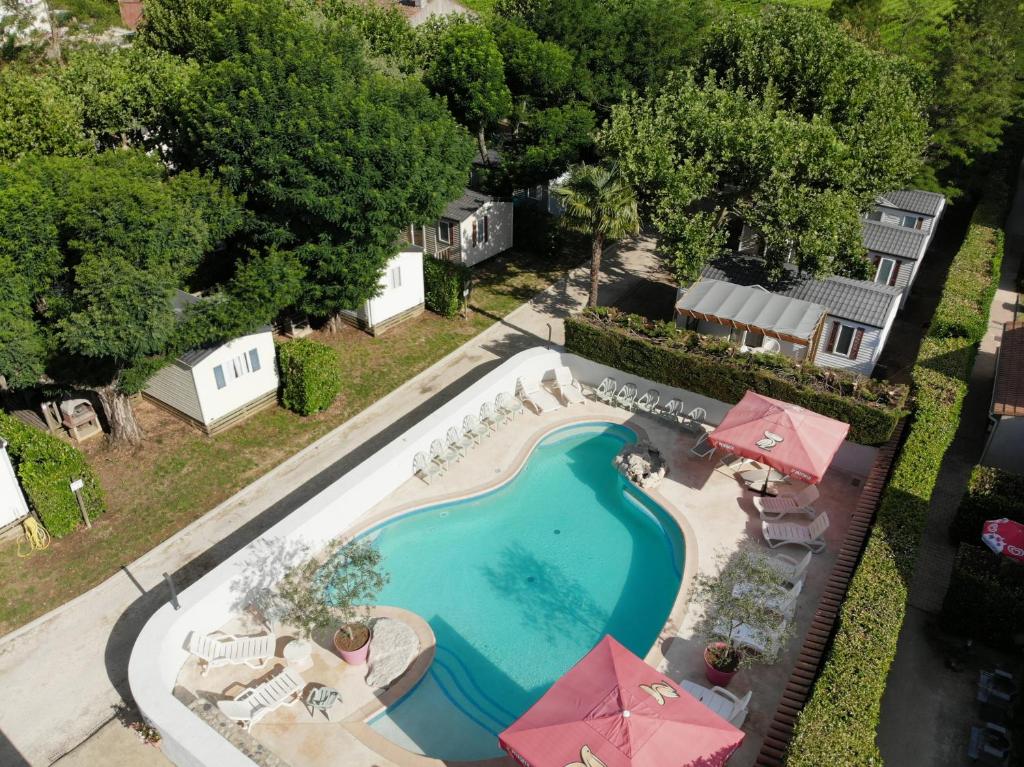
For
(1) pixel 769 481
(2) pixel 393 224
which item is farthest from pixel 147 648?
(1) pixel 769 481

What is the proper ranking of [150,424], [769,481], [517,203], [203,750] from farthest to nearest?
[517,203] < [150,424] < [769,481] < [203,750]

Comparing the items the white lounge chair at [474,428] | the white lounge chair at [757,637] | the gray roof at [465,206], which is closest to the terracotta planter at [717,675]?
the white lounge chair at [757,637]

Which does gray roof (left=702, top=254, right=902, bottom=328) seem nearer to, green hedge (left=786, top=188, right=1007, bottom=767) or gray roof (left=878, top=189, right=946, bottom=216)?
green hedge (left=786, top=188, right=1007, bottom=767)

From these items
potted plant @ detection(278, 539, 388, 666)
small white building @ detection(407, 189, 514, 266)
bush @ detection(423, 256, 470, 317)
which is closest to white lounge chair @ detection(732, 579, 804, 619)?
potted plant @ detection(278, 539, 388, 666)

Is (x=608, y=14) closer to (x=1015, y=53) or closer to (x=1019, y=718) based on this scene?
(x=1015, y=53)

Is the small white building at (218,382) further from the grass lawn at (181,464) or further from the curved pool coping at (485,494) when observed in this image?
the curved pool coping at (485,494)

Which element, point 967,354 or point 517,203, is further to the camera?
point 517,203

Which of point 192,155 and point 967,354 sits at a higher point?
point 192,155
